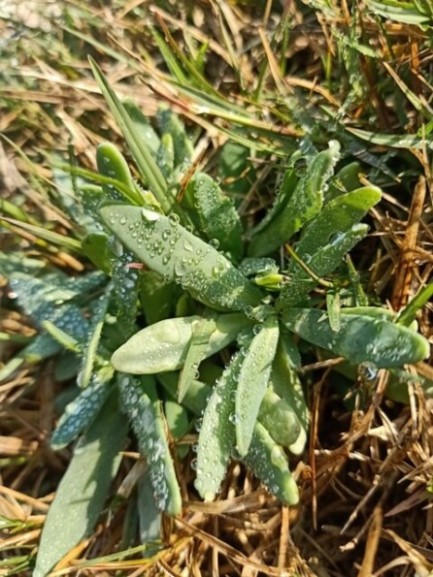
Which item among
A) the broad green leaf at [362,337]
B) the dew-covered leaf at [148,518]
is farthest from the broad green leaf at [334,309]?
the dew-covered leaf at [148,518]

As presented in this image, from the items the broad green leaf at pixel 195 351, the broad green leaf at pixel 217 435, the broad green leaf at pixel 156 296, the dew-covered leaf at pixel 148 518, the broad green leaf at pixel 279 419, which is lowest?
the dew-covered leaf at pixel 148 518

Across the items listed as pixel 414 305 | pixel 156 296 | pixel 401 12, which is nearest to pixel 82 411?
pixel 156 296

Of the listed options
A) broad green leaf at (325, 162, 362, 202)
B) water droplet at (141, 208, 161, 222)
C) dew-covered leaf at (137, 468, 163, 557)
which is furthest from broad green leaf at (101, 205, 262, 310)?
dew-covered leaf at (137, 468, 163, 557)

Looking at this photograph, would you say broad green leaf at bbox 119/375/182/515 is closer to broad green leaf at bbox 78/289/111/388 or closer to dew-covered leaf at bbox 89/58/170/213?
broad green leaf at bbox 78/289/111/388

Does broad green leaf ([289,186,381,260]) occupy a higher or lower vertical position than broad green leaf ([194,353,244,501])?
higher

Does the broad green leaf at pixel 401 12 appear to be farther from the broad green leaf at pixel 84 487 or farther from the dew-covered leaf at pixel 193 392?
the broad green leaf at pixel 84 487

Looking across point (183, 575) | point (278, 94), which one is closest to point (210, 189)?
point (278, 94)

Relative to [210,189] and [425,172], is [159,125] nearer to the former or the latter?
[210,189]
